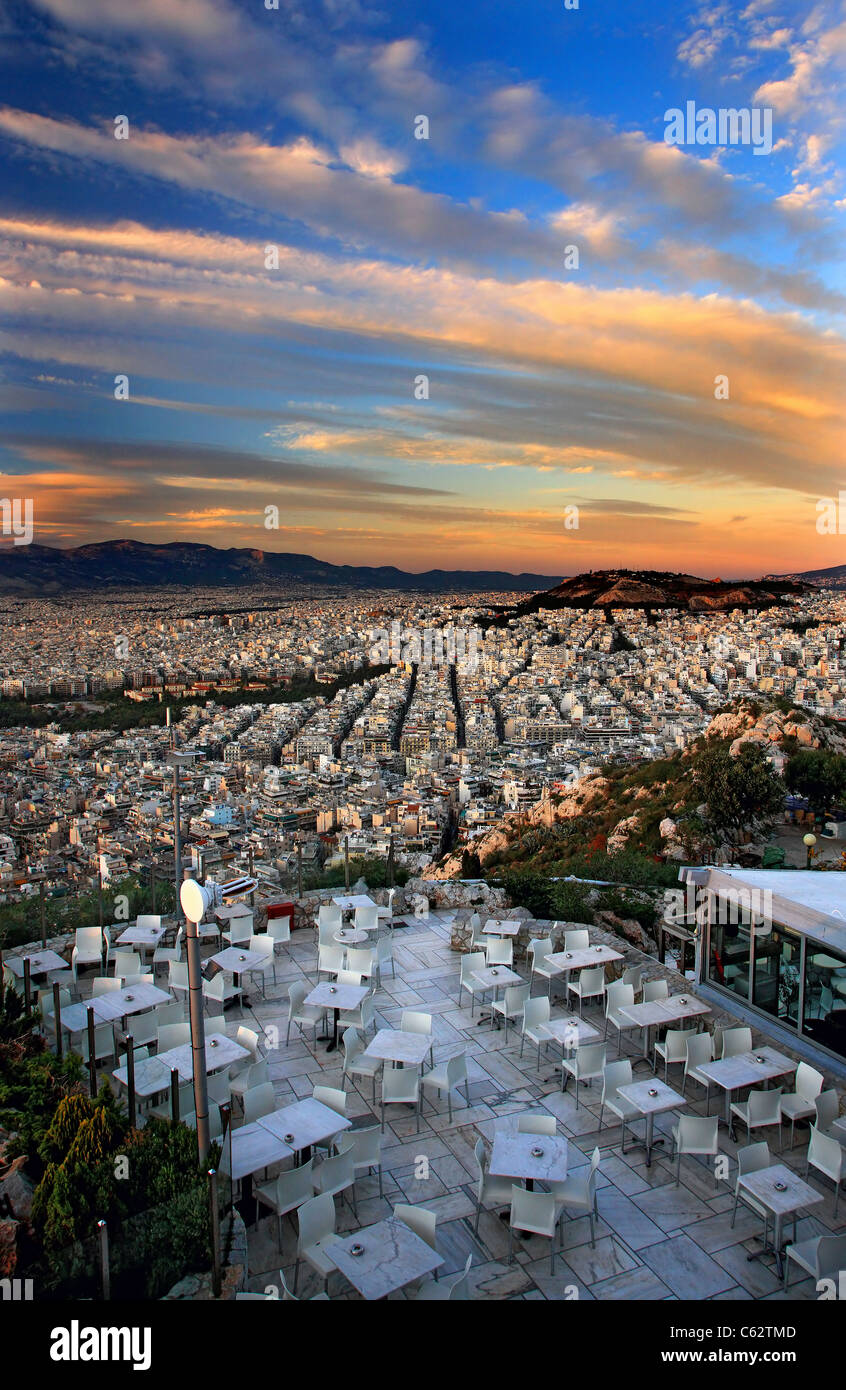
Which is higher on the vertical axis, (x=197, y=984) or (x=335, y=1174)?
(x=197, y=984)

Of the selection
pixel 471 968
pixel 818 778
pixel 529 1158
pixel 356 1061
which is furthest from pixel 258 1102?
pixel 818 778

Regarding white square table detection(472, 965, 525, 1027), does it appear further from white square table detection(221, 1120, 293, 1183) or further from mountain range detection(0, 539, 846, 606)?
mountain range detection(0, 539, 846, 606)

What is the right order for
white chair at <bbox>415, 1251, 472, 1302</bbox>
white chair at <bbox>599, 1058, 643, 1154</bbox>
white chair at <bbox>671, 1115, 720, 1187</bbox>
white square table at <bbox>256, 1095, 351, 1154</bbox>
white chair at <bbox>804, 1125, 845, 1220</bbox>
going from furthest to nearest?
white chair at <bbox>599, 1058, 643, 1154</bbox>
white chair at <bbox>671, 1115, 720, 1187</bbox>
white square table at <bbox>256, 1095, 351, 1154</bbox>
white chair at <bbox>804, 1125, 845, 1220</bbox>
white chair at <bbox>415, 1251, 472, 1302</bbox>

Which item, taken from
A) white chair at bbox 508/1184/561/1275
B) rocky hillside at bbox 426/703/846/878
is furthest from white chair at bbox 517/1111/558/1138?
rocky hillside at bbox 426/703/846/878

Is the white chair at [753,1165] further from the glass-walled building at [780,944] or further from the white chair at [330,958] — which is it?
the white chair at [330,958]

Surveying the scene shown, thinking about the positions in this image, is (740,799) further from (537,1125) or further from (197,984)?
(197,984)

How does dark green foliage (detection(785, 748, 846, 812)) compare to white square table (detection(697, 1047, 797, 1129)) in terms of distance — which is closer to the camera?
white square table (detection(697, 1047, 797, 1129))

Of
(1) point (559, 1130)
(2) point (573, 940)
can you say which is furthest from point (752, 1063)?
(2) point (573, 940)
